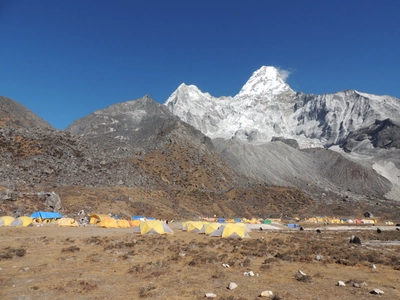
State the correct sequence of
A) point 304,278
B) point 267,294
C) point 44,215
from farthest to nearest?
point 44,215 → point 304,278 → point 267,294

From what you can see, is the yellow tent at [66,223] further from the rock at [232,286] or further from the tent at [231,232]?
the rock at [232,286]

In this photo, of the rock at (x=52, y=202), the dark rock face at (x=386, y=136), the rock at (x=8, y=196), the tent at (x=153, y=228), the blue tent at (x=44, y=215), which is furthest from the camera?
the dark rock face at (x=386, y=136)

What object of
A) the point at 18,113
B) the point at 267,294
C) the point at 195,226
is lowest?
the point at 195,226

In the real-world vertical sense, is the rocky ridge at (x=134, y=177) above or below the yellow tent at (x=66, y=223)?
above

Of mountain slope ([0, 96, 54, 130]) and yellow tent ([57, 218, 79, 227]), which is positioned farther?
mountain slope ([0, 96, 54, 130])

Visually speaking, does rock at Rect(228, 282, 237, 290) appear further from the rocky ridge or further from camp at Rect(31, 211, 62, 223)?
the rocky ridge

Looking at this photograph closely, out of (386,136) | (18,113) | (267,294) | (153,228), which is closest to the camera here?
(267,294)

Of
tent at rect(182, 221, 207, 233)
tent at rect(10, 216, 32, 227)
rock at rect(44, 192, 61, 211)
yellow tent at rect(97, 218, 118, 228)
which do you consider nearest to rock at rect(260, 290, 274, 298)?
tent at rect(182, 221, 207, 233)

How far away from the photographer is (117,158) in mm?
80438

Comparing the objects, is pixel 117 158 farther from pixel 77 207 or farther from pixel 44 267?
pixel 44 267

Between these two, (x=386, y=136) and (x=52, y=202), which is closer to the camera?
(x=52, y=202)

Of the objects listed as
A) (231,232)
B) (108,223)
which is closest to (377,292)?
(231,232)

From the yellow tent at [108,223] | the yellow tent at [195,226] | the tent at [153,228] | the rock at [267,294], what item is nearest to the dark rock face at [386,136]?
the yellow tent at [195,226]

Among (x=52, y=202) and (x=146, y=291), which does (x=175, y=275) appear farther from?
(x=52, y=202)
